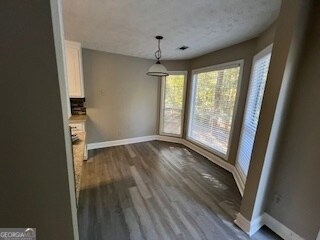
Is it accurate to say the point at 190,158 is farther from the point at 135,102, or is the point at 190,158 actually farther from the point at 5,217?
the point at 5,217

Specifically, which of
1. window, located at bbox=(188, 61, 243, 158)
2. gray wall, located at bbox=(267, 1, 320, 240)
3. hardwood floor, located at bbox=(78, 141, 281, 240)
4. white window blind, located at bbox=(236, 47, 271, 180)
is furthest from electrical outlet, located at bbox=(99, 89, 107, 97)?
gray wall, located at bbox=(267, 1, 320, 240)

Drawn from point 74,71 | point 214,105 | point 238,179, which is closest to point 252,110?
→ point 214,105

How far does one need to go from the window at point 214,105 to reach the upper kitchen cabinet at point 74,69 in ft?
8.74

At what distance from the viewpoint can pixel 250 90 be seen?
2.71 meters

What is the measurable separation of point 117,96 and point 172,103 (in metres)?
1.55

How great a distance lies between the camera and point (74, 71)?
3.23 meters

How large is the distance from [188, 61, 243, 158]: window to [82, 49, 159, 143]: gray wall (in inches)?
47.7

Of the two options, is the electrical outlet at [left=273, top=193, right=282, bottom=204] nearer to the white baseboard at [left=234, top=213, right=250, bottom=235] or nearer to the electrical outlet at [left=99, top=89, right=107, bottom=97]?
the white baseboard at [left=234, top=213, right=250, bottom=235]

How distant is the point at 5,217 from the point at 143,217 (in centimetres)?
161

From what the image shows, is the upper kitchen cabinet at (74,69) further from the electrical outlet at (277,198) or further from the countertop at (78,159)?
the electrical outlet at (277,198)

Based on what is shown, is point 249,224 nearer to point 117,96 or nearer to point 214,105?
point 214,105

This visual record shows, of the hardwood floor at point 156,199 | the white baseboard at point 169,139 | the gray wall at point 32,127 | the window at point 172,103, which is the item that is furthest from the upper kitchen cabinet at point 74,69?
the gray wall at point 32,127

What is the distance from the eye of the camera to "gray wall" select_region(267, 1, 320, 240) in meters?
1.48

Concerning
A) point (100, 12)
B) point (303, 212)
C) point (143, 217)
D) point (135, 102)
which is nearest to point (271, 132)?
point (303, 212)
